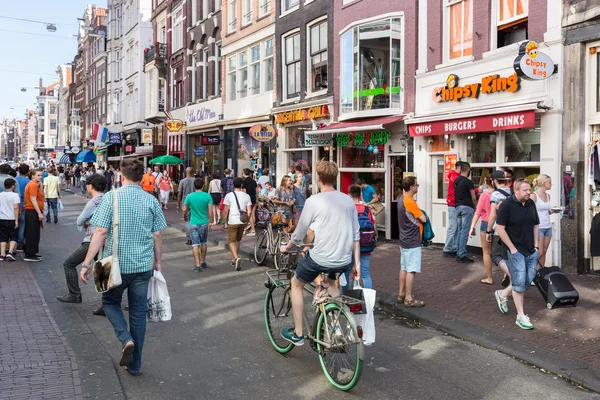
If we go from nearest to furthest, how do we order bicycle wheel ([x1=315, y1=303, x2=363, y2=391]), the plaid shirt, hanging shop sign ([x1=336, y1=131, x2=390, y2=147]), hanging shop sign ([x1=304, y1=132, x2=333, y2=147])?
bicycle wheel ([x1=315, y1=303, x2=363, y2=391]) < the plaid shirt < hanging shop sign ([x1=336, y1=131, x2=390, y2=147]) < hanging shop sign ([x1=304, y1=132, x2=333, y2=147])

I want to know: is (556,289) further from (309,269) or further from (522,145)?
(522,145)

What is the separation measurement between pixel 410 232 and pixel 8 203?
25.4ft

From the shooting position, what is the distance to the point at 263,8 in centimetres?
2205

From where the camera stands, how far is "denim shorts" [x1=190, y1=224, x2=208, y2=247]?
423 inches

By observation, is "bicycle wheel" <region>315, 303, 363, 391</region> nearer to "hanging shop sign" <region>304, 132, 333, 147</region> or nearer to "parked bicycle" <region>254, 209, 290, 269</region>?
"parked bicycle" <region>254, 209, 290, 269</region>

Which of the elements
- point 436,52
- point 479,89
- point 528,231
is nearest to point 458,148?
point 479,89

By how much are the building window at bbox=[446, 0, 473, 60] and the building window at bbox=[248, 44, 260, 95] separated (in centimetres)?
1104

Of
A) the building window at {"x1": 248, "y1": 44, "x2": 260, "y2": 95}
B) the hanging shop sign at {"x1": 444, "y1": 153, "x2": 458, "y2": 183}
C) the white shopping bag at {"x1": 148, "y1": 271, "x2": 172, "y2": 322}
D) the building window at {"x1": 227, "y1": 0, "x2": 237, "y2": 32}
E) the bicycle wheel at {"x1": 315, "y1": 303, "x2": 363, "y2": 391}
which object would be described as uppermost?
the building window at {"x1": 227, "y1": 0, "x2": 237, "y2": 32}

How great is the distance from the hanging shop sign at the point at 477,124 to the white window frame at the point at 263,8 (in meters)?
10.3

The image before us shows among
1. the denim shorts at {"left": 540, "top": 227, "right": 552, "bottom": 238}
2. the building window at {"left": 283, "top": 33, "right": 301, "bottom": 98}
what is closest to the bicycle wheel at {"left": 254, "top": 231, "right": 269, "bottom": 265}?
the denim shorts at {"left": 540, "top": 227, "right": 552, "bottom": 238}

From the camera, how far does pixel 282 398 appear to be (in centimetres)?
469

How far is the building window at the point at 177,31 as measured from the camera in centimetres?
3108

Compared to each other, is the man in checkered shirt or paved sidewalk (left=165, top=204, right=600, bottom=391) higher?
the man in checkered shirt

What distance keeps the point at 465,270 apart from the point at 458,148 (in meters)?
3.35
